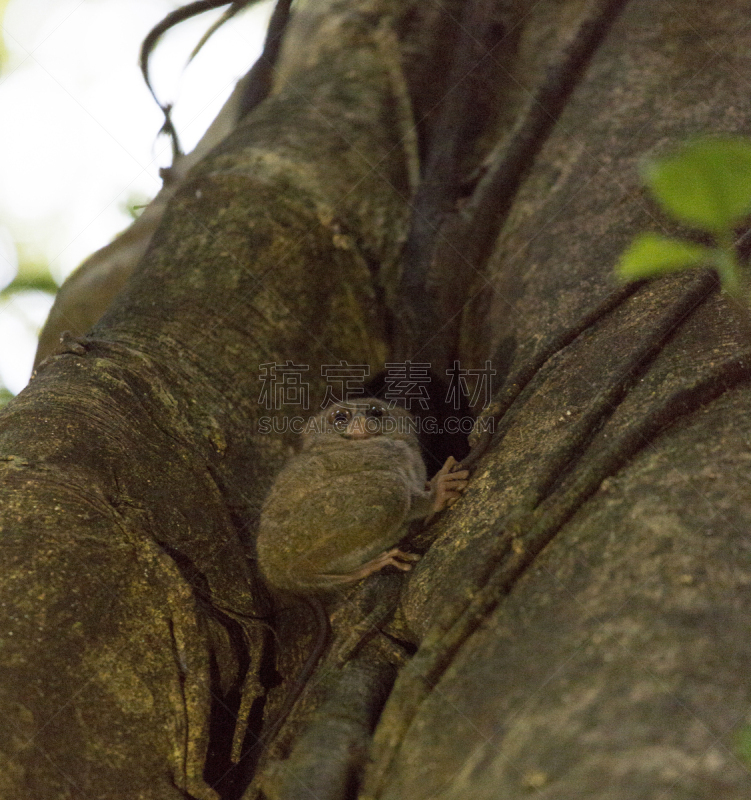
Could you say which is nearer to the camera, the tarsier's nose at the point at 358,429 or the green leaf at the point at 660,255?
the green leaf at the point at 660,255

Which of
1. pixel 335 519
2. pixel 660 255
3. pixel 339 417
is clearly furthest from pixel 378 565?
pixel 660 255

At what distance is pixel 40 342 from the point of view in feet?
15.9

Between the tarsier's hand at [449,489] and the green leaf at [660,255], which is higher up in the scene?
the green leaf at [660,255]

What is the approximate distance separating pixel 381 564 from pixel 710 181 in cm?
169

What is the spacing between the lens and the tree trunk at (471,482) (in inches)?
50.9

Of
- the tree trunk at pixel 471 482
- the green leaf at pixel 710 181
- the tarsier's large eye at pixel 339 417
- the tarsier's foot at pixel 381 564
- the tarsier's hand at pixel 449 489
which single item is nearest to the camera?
the green leaf at pixel 710 181

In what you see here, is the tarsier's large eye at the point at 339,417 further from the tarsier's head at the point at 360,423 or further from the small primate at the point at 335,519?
the small primate at the point at 335,519

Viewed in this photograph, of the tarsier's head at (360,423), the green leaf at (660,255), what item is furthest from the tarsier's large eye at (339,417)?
the green leaf at (660,255)

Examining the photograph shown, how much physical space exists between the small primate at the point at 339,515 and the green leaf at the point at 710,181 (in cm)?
164

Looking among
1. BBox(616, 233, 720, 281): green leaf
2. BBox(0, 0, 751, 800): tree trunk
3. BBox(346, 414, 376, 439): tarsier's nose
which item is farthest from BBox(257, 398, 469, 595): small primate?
BBox(616, 233, 720, 281): green leaf

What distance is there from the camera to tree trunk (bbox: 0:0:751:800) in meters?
1.29

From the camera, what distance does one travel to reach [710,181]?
65 centimetres

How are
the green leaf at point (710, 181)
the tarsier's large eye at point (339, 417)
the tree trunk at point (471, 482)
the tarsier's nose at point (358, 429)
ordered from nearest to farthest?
the green leaf at point (710, 181)
the tree trunk at point (471, 482)
the tarsier's nose at point (358, 429)
the tarsier's large eye at point (339, 417)

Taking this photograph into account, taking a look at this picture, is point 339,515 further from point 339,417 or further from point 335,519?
point 339,417
